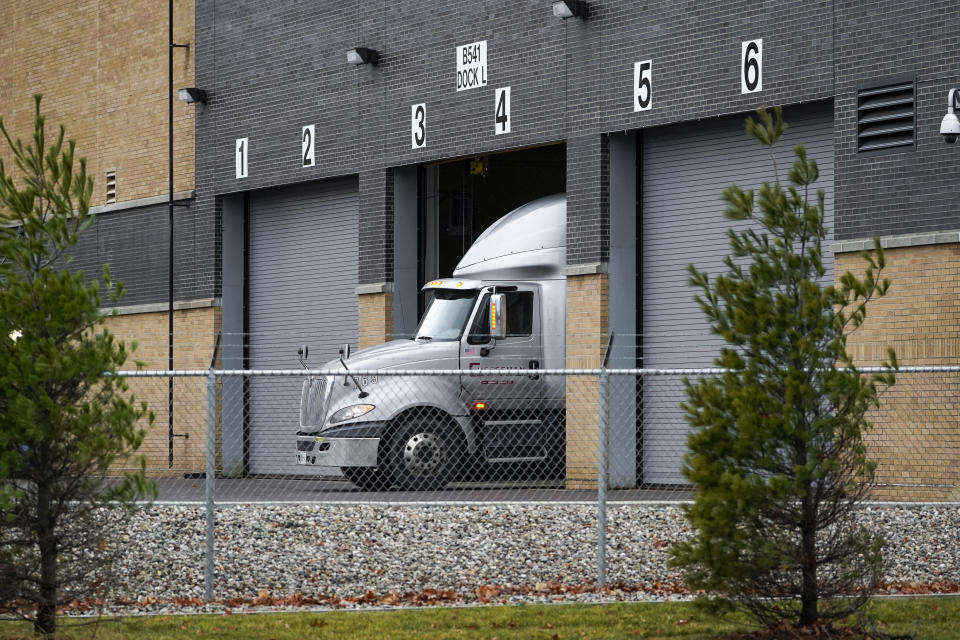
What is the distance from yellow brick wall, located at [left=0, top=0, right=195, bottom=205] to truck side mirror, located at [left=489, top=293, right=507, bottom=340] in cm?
992

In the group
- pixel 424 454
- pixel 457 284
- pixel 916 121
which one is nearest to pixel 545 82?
pixel 457 284

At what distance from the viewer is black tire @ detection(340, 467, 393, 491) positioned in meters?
19.0

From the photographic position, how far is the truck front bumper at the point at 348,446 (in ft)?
63.7

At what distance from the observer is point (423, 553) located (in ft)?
46.4

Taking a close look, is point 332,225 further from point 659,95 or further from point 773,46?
point 773,46

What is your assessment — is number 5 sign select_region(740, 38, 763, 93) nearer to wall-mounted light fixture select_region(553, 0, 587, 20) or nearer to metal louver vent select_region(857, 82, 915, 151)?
metal louver vent select_region(857, 82, 915, 151)

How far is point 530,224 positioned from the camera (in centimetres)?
2217

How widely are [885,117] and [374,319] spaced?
975cm

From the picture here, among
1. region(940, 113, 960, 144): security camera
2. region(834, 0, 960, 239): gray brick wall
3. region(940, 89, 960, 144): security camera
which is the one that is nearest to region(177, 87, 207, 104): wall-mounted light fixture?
region(834, 0, 960, 239): gray brick wall

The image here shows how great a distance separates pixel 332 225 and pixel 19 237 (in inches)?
653

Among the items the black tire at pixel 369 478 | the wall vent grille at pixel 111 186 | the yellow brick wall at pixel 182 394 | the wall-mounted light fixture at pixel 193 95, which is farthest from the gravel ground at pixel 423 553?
the wall vent grille at pixel 111 186

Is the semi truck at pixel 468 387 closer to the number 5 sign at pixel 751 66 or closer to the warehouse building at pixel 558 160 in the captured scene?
the warehouse building at pixel 558 160

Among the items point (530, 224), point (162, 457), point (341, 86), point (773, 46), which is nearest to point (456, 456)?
point (530, 224)

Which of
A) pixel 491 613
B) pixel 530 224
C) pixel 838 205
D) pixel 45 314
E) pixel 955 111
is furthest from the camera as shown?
pixel 530 224
